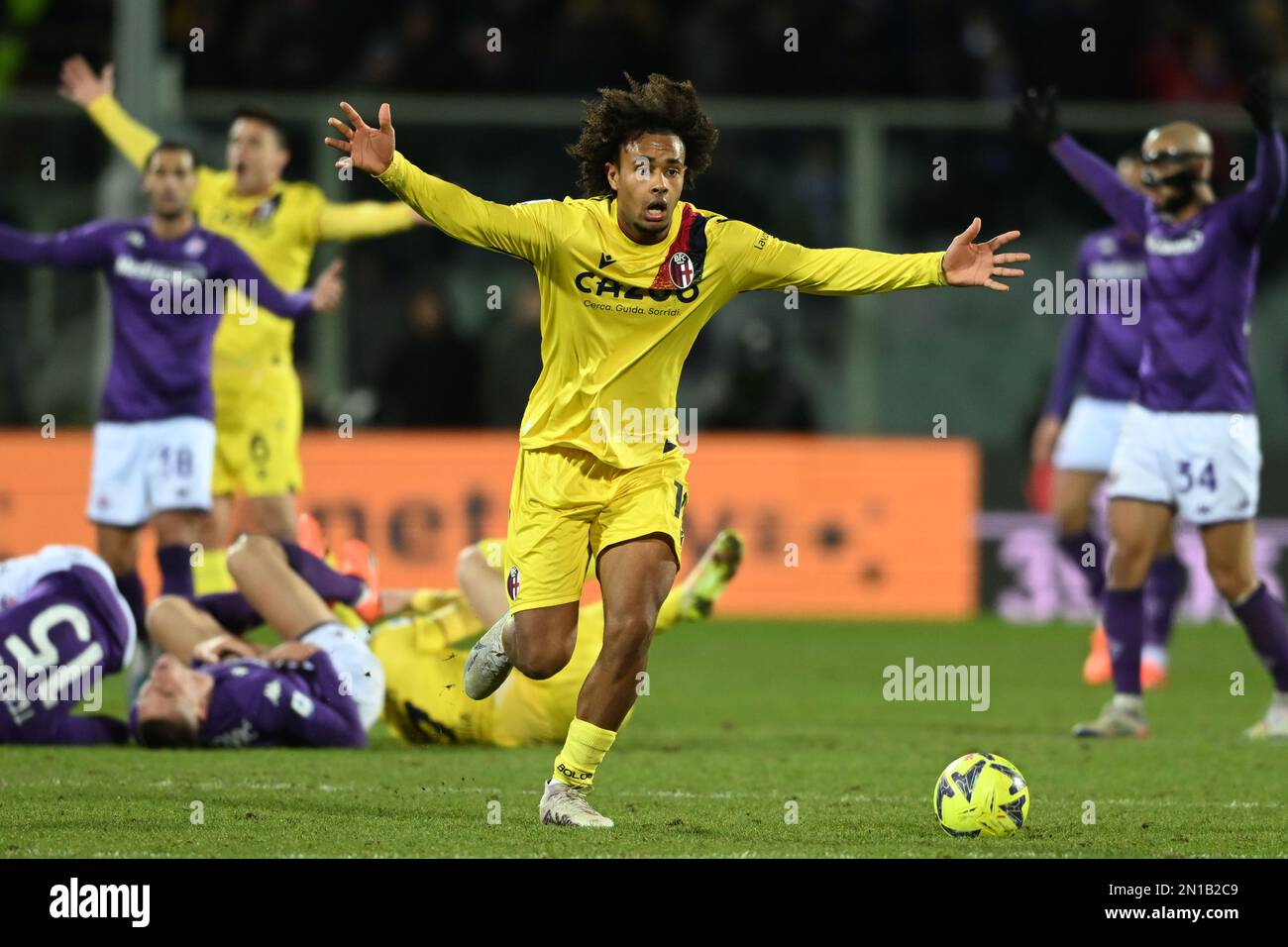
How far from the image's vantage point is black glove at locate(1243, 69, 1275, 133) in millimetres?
8609

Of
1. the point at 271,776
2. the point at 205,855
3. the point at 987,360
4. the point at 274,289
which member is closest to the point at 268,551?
the point at 271,776

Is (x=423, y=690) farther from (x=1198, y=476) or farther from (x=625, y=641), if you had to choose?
(x=1198, y=476)

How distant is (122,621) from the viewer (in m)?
8.15

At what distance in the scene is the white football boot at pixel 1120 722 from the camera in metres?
9.09

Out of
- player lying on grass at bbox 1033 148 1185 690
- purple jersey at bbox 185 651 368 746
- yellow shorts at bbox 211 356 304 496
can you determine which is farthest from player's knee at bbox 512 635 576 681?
player lying on grass at bbox 1033 148 1185 690

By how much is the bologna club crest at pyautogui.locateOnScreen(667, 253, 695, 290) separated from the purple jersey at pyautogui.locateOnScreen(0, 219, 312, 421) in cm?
389

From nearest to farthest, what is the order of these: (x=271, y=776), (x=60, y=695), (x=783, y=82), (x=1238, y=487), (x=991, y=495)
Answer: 1. (x=271, y=776)
2. (x=60, y=695)
3. (x=1238, y=487)
4. (x=991, y=495)
5. (x=783, y=82)

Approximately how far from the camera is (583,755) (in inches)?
252

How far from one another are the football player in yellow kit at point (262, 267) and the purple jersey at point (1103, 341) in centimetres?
356

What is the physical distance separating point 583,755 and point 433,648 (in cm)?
212

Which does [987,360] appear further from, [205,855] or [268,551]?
[205,855]

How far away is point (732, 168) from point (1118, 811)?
9009 millimetres

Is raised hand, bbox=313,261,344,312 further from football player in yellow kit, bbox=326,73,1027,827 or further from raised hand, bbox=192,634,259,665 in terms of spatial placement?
football player in yellow kit, bbox=326,73,1027,827

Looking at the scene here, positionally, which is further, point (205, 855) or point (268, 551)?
point (268, 551)
